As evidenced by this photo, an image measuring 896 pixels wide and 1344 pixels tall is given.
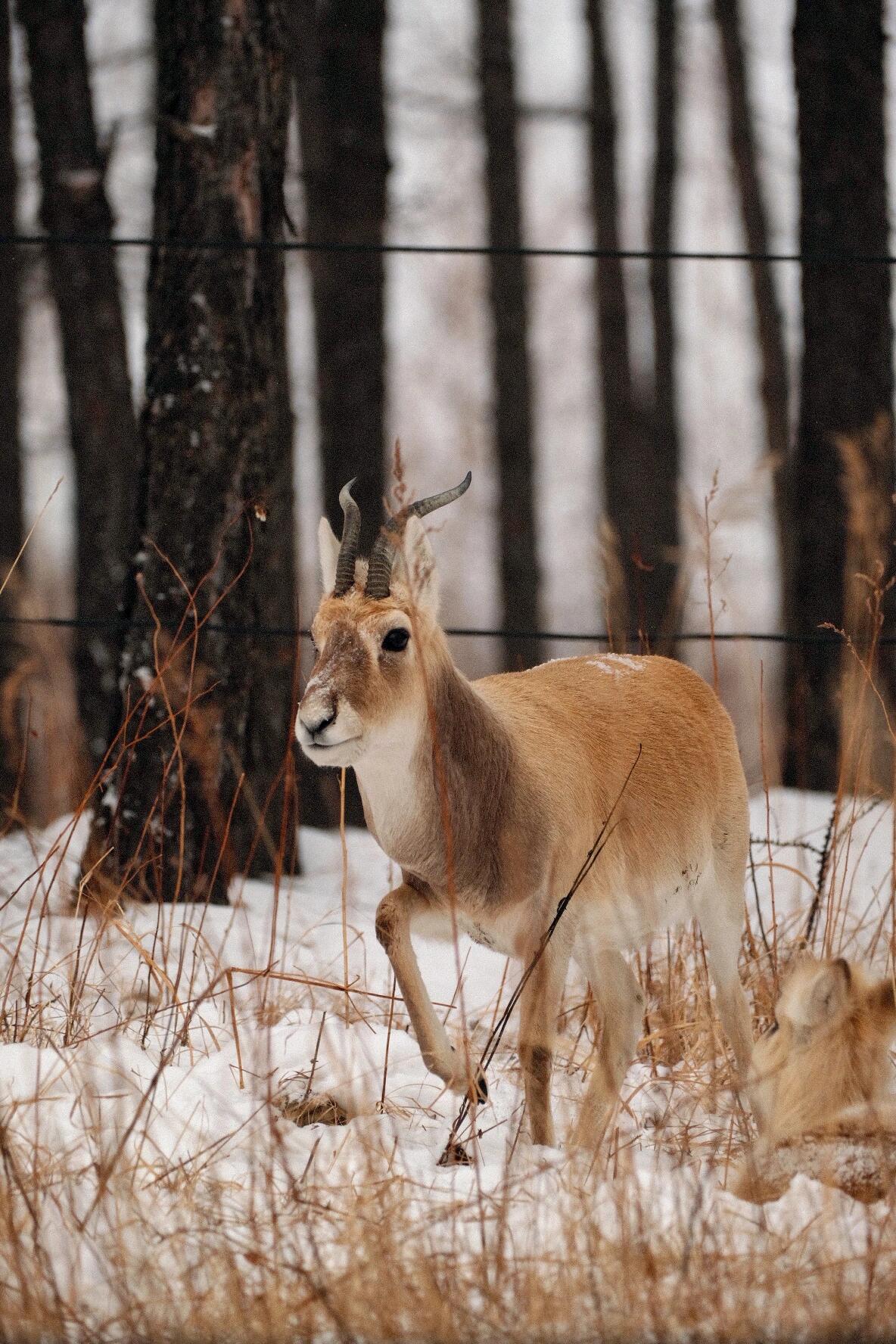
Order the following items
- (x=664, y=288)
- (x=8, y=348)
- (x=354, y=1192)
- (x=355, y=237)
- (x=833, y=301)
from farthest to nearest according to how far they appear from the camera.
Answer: (x=664, y=288) < (x=8, y=348) < (x=355, y=237) < (x=833, y=301) < (x=354, y=1192)

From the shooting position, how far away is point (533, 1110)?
3.48m

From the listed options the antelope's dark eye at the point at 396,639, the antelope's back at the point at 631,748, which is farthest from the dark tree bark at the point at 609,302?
the antelope's dark eye at the point at 396,639

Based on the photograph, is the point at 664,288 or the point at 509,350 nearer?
the point at 509,350

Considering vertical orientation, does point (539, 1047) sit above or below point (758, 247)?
below

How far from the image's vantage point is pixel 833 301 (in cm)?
812

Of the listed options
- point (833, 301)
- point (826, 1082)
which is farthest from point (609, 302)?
point (826, 1082)

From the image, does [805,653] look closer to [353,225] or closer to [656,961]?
[656,961]

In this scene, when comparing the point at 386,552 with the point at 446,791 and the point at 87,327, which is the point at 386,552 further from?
the point at 87,327

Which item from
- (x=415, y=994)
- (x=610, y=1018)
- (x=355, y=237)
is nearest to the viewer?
(x=415, y=994)

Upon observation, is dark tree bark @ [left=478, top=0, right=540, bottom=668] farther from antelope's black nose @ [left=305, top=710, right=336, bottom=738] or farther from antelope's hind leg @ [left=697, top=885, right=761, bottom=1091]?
antelope's black nose @ [left=305, top=710, right=336, bottom=738]

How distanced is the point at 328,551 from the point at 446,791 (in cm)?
75

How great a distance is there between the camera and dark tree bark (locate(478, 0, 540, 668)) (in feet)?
50.3

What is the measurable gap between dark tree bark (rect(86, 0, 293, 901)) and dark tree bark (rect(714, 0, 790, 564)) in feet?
39.2

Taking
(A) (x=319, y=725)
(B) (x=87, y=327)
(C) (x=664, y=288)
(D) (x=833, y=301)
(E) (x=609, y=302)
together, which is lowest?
(A) (x=319, y=725)
